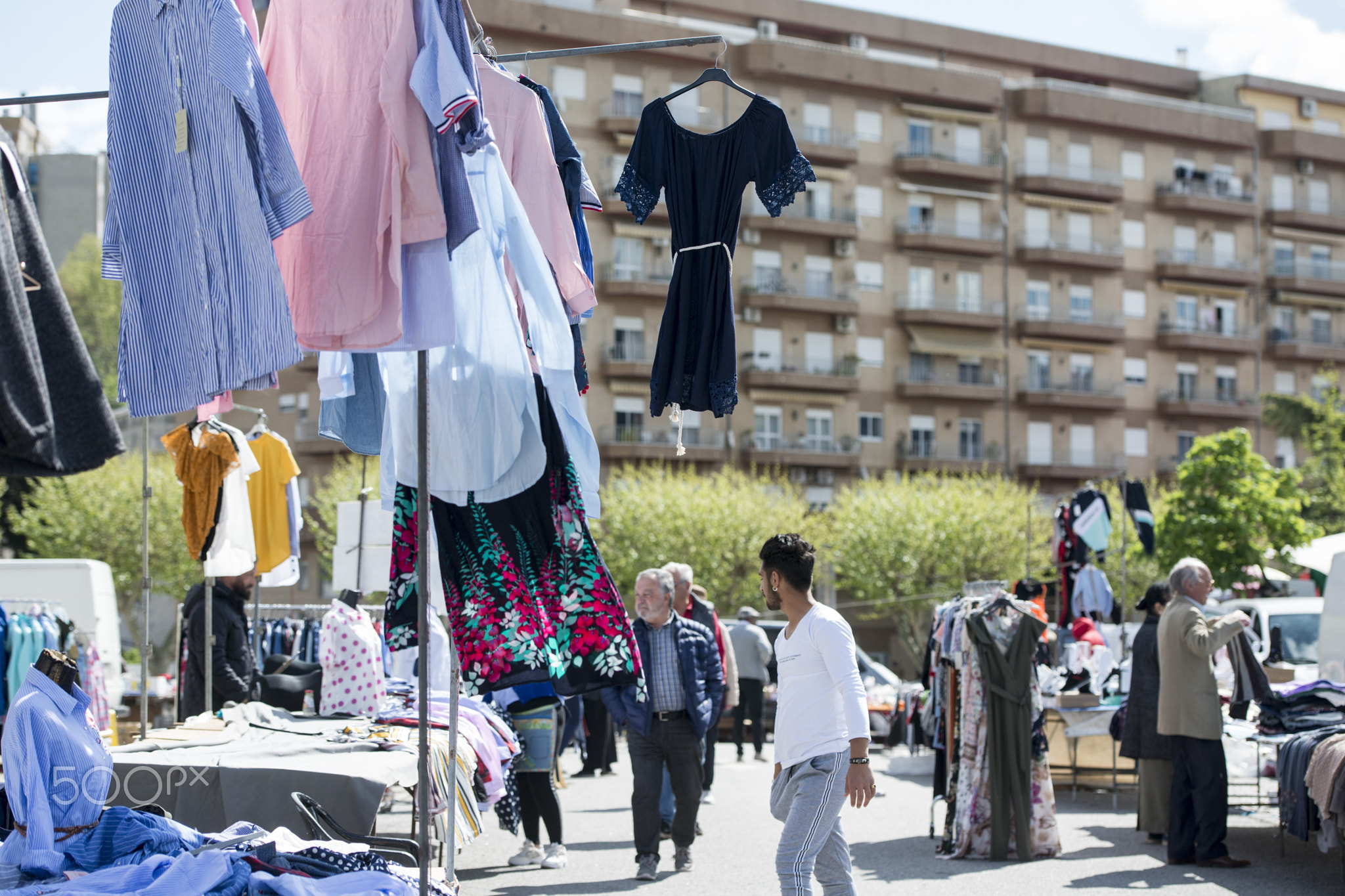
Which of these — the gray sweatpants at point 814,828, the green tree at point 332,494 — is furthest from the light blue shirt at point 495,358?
the green tree at point 332,494

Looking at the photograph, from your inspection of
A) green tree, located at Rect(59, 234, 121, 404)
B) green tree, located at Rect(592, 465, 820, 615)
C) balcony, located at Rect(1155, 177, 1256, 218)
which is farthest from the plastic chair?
balcony, located at Rect(1155, 177, 1256, 218)

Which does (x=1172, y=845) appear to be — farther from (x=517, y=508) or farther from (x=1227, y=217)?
(x=1227, y=217)

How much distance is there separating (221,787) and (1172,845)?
259 inches

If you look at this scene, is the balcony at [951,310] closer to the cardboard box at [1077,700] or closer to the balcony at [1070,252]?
the balcony at [1070,252]

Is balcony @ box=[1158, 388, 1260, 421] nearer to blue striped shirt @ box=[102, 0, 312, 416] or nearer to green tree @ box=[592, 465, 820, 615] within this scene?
green tree @ box=[592, 465, 820, 615]

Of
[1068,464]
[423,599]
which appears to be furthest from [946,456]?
[423,599]

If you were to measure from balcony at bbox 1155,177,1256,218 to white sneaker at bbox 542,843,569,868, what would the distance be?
52187 millimetres

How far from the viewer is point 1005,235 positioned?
52625mm

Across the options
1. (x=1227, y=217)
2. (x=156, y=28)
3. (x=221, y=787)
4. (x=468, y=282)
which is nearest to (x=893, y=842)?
(x=221, y=787)

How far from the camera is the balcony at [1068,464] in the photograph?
169 ft

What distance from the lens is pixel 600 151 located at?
47344 millimetres

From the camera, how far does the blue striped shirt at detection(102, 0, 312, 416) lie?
12.7 feet

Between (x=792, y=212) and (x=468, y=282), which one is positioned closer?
(x=468, y=282)

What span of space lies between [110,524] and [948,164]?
110 feet
